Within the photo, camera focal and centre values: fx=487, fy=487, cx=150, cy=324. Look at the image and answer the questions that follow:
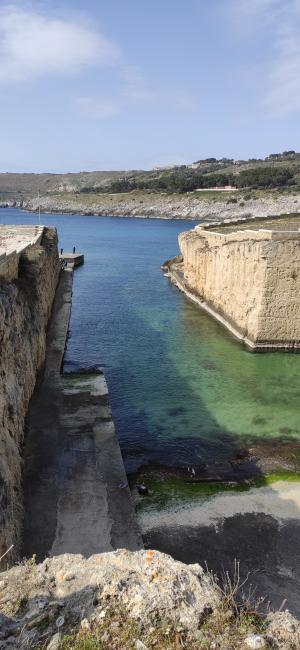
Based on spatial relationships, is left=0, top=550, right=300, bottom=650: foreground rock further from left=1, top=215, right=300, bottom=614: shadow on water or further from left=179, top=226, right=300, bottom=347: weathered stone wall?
left=179, top=226, right=300, bottom=347: weathered stone wall

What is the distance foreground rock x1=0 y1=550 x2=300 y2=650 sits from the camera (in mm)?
3646

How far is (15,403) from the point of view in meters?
10.1

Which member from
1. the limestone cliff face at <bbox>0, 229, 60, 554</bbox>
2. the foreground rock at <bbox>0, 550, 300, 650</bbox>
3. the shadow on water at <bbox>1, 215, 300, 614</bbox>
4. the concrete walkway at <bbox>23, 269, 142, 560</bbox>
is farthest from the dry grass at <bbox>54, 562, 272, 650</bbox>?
the shadow on water at <bbox>1, 215, 300, 614</bbox>

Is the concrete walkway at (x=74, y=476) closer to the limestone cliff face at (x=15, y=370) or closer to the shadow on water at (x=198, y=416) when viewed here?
the limestone cliff face at (x=15, y=370)

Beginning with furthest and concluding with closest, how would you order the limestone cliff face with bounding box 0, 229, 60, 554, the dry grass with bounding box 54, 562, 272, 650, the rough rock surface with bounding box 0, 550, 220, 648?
1. the limestone cliff face with bounding box 0, 229, 60, 554
2. the rough rock surface with bounding box 0, 550, 220, 648
3. the dry grass with bounding box 54, 562, 272, 650

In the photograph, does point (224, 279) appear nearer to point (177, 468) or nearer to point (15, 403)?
point (177, 468)

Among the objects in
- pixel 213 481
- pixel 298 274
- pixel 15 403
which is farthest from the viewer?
pixel 298 274

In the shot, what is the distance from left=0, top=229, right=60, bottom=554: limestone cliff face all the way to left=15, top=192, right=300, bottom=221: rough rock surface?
76.2 metres

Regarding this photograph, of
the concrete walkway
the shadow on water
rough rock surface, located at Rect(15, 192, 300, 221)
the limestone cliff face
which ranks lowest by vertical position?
the shadow on water

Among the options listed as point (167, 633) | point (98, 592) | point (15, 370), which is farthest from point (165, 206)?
point (167, 633)

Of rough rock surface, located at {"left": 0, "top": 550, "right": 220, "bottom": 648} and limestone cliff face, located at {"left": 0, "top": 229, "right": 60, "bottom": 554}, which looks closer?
rough rock surface, located at {"left": 0, "top": 550, "right": 220, "bottom": 648}

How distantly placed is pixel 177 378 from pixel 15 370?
7877 millimetres

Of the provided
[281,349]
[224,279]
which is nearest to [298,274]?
[281,349]

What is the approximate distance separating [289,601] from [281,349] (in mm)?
12952
